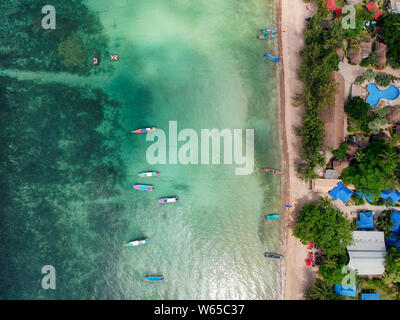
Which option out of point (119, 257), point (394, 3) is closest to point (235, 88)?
point (394, 3)

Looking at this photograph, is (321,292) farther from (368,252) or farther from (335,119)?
(335,119)

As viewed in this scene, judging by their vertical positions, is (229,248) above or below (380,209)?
below

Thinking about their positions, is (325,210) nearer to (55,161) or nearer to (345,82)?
(345,82)

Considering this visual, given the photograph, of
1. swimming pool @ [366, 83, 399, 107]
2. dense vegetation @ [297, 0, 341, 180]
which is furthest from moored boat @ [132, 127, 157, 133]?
swimming pool @ [366, 83, 399, 107]

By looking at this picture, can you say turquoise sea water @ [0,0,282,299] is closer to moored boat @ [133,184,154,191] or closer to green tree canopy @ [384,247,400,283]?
moored boat @ [133,184,154,191]

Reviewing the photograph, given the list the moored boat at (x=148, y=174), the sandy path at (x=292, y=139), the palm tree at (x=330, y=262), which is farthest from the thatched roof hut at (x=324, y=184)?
the moored boat at (x=148, y=174)

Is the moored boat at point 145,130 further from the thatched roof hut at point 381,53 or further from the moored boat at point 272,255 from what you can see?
the thatched roof hut at point 381,53
